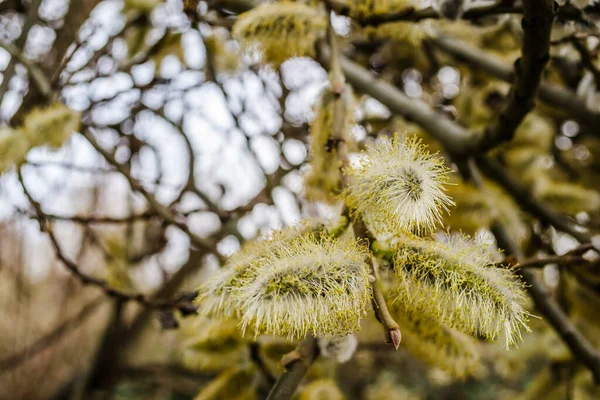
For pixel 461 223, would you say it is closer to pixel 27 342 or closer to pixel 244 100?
pixel 244 100

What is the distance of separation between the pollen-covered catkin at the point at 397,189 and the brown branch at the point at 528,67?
0.39 metres

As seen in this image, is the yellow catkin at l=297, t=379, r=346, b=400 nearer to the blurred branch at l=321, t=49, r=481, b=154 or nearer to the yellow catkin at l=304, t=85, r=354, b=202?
the yellow catkin at l=304, t=85, r=354, b=202

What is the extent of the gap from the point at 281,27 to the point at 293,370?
0.84 m

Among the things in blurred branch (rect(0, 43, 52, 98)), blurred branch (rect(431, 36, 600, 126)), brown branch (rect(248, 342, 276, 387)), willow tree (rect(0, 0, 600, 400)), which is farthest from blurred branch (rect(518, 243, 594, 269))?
blurred branch (rect(0, 43, 52, 98))

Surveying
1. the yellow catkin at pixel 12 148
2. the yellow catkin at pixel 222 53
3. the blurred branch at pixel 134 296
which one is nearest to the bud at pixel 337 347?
the blurred branch at pixel 134 296

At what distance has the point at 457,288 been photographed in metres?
0.81

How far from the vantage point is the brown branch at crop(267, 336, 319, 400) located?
0.85 metres

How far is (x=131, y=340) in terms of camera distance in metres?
3.10

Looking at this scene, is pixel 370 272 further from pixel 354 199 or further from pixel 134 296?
pixel 134 296

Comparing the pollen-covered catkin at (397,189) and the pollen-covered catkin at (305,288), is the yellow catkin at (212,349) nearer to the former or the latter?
the pollen-covered catkin at (305,288)

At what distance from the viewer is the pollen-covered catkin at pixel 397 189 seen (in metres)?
0.81

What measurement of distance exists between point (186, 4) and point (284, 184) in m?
1.53

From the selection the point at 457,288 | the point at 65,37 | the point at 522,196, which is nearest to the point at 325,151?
the point at 457,288

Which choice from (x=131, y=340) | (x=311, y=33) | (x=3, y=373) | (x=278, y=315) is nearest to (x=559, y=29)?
(x=311, y=33)
